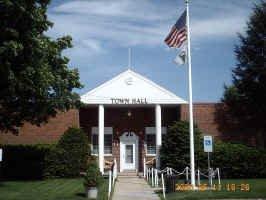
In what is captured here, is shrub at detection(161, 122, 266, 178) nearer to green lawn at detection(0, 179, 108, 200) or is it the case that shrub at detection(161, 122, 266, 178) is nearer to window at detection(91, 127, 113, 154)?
window at detection(91, 127, 113, 154)

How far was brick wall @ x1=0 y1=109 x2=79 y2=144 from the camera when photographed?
36.3m

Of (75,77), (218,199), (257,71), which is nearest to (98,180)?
(218,199)

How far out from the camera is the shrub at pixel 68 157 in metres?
33.5

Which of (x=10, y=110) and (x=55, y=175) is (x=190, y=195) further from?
(x=55, y=175)

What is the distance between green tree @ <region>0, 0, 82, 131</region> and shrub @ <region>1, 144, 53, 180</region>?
7.09 meters

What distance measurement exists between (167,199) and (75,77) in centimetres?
926

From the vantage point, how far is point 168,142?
3375 centimetres

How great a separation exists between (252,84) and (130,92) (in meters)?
8.92

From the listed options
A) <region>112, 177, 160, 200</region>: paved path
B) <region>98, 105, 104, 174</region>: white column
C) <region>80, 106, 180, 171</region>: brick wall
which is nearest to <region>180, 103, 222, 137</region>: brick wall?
<region>80, 106, 180, 171</region>: brick wall

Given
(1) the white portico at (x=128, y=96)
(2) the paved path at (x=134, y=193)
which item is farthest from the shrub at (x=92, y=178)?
(1) the white portico at (x=128, y=96)

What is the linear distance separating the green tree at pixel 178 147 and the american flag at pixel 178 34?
9837 mm

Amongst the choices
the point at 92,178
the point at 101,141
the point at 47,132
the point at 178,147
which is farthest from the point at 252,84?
the point at 92,178

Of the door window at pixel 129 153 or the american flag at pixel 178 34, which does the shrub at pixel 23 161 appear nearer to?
the door window at pixel 129 153

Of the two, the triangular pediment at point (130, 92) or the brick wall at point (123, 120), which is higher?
the triangular pediment at point (130, 92)
